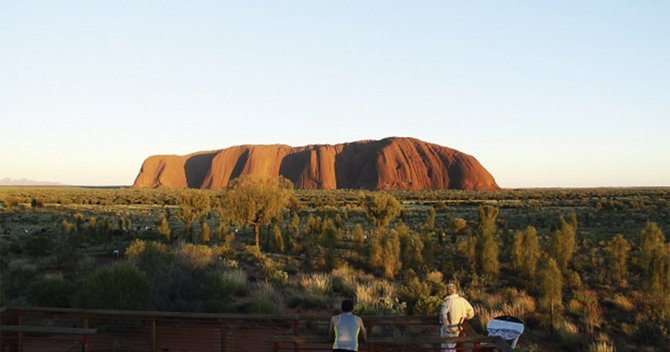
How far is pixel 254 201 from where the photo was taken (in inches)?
961

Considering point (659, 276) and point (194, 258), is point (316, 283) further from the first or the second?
point (659, 276)

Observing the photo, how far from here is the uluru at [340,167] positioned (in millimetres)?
131125

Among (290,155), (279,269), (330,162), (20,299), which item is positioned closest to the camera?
(20,299)

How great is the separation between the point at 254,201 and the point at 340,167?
11789cm

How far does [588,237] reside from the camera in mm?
24531

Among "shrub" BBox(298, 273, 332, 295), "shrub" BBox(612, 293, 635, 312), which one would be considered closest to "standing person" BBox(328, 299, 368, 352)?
"shrub" BBox(298, 273, 332, 295)

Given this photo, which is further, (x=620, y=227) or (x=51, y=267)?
(x=620, y=227)

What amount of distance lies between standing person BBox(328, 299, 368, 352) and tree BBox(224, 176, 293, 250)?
19024 millimetres

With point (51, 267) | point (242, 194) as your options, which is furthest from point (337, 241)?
point (51, 267)

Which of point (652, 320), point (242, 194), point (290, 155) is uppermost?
point (290, 155)

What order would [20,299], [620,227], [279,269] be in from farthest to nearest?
[620,227] → [279,269] → [20,299]

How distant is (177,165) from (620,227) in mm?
155382

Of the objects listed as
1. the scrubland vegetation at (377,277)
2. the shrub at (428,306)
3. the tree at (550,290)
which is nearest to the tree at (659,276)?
the scrubland vegetation at (377,277)

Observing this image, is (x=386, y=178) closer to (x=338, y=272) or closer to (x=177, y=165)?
(x=177, y=165)
